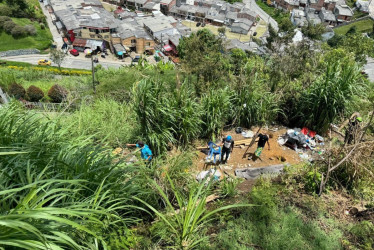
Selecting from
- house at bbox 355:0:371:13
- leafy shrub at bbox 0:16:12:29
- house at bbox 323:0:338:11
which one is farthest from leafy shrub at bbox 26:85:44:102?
house at bbox 355:0:371:13

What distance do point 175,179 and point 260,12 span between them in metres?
56.3

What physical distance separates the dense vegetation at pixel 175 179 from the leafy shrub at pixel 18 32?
35589 mm

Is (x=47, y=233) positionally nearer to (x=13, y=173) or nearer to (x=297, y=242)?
(x=13, y=173)

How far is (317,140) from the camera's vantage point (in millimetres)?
7328

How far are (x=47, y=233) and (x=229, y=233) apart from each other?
89.7 inches

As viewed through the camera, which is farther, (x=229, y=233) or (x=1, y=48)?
(x=1, y=48)

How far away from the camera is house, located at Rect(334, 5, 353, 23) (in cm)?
5050

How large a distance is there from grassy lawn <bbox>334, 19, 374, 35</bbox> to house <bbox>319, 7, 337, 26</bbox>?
2284 millimetres

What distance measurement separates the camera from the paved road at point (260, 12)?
4952 cm

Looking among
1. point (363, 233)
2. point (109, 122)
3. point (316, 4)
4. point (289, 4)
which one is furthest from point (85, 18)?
point (316, 4)

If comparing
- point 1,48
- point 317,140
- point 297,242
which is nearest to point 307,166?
point 297,242

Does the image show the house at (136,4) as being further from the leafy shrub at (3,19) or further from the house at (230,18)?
the leafy shrub at (3,19)

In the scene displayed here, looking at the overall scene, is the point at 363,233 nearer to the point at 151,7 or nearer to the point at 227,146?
the point at 227,146

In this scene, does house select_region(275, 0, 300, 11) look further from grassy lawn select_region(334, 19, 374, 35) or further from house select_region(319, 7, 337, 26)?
grassy lawn select_region(334, 19, 374, 35)
